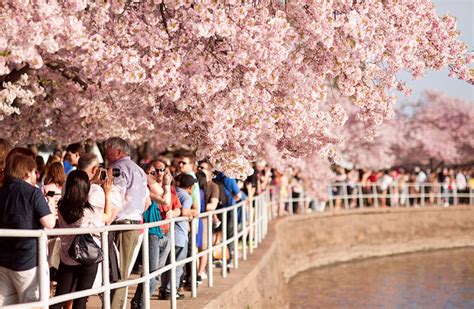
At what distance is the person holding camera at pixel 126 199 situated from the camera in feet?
34.9

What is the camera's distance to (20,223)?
808cm

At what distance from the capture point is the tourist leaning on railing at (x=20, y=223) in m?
7.86

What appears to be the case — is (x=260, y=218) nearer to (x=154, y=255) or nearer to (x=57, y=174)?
(x=154, y=255)

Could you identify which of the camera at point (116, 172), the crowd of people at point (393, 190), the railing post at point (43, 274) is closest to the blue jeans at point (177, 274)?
the camera at point (116, 172)

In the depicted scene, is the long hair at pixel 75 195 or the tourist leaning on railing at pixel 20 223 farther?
the long hair at pixel 75 195

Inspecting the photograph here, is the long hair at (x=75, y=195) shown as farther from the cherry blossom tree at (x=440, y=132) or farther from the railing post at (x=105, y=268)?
the cherry blossom tree at (x=440, y=132)

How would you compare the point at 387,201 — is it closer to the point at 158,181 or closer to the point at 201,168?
the point at 201,168

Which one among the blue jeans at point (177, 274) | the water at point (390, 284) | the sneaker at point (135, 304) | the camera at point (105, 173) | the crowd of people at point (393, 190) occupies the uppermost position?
the crowd of people at point (393, 190)

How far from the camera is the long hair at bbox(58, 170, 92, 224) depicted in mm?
9391

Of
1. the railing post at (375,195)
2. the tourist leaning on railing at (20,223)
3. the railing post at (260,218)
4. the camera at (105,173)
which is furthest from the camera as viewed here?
the railing post at (375,195)

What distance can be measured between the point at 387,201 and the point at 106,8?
33.6 metres

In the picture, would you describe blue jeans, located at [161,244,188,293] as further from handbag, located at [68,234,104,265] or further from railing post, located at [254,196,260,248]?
railing post, located at [254,196,260,248]

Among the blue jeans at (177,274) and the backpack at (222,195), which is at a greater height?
the backpack at (222,195)

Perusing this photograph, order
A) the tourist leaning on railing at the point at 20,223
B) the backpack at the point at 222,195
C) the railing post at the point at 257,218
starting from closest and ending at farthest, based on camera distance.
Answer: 1. the tourist leaning on railing at the point at 20,223
2. the backpack at the point at 222,195
3. the railing post at the point at 257,218
